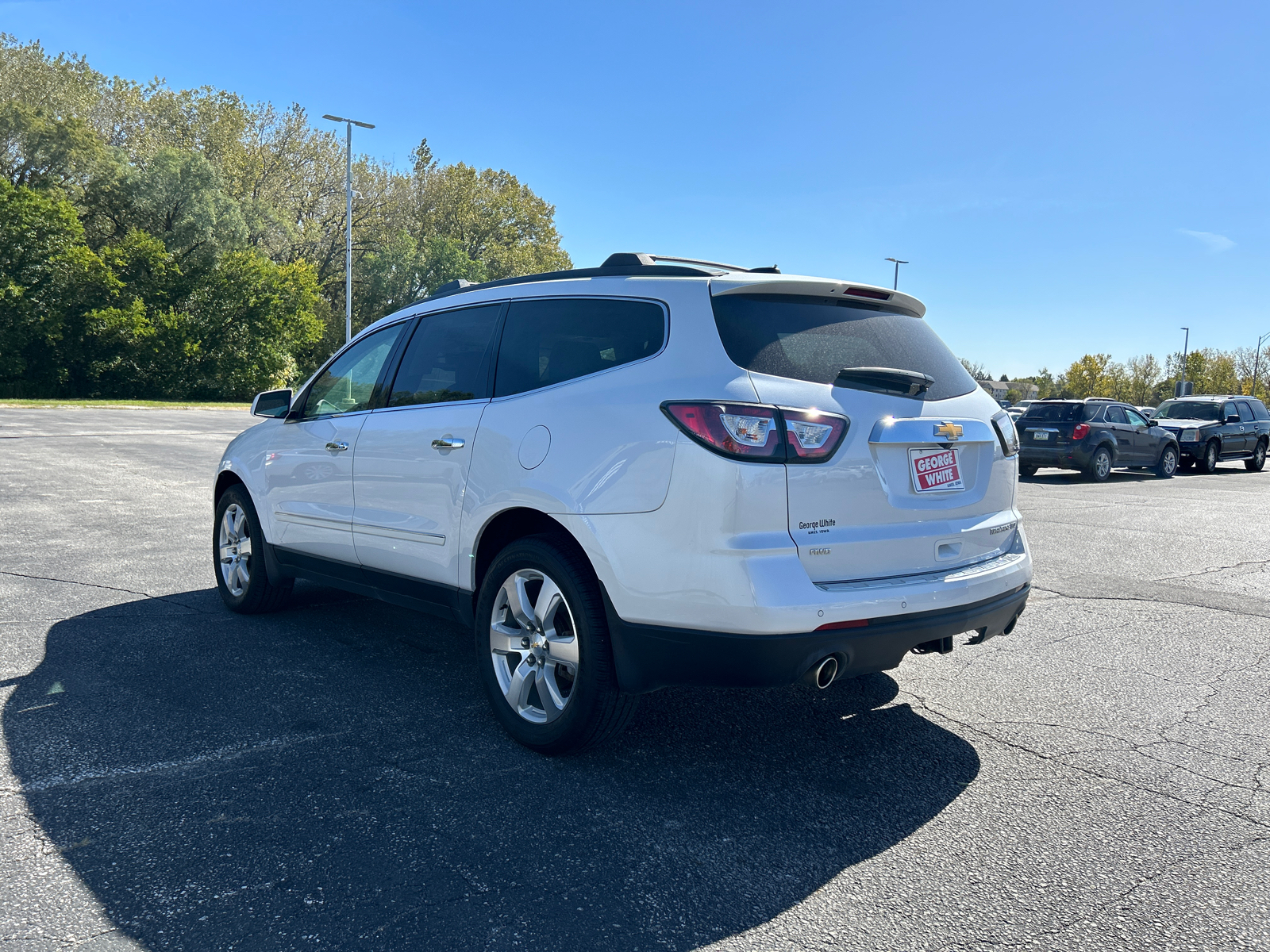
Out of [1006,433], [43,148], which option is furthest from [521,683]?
[43,148]

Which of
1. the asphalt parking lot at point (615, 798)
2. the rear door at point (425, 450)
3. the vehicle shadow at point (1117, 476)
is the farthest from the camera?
the vehicle shadow at point (1117, 476)

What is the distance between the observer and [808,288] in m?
3.60

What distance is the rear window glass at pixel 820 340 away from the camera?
3.35 metres

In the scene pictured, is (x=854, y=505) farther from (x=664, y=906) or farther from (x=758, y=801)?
(x=664, y=906)

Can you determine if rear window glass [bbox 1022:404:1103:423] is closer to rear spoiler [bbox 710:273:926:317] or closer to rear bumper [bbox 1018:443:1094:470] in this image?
rear bumper [bbox 1018:443:1094:470]

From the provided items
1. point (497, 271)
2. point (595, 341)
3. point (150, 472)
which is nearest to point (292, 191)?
point (497, 271)

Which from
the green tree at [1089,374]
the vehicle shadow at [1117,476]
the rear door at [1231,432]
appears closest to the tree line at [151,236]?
the vehicle shadow at [1117,476]

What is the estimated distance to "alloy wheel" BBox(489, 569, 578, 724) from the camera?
362 centimetres

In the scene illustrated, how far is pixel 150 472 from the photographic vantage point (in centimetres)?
1351

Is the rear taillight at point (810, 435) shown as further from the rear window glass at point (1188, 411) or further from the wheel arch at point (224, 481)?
the rear window glass at point (1188, 411)

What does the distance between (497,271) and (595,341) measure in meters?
56.5

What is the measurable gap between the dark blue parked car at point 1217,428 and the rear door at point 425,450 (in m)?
20.6

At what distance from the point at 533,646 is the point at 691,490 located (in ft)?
3.39

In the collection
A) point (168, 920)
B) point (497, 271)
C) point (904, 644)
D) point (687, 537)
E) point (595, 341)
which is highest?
point (497, 271)
